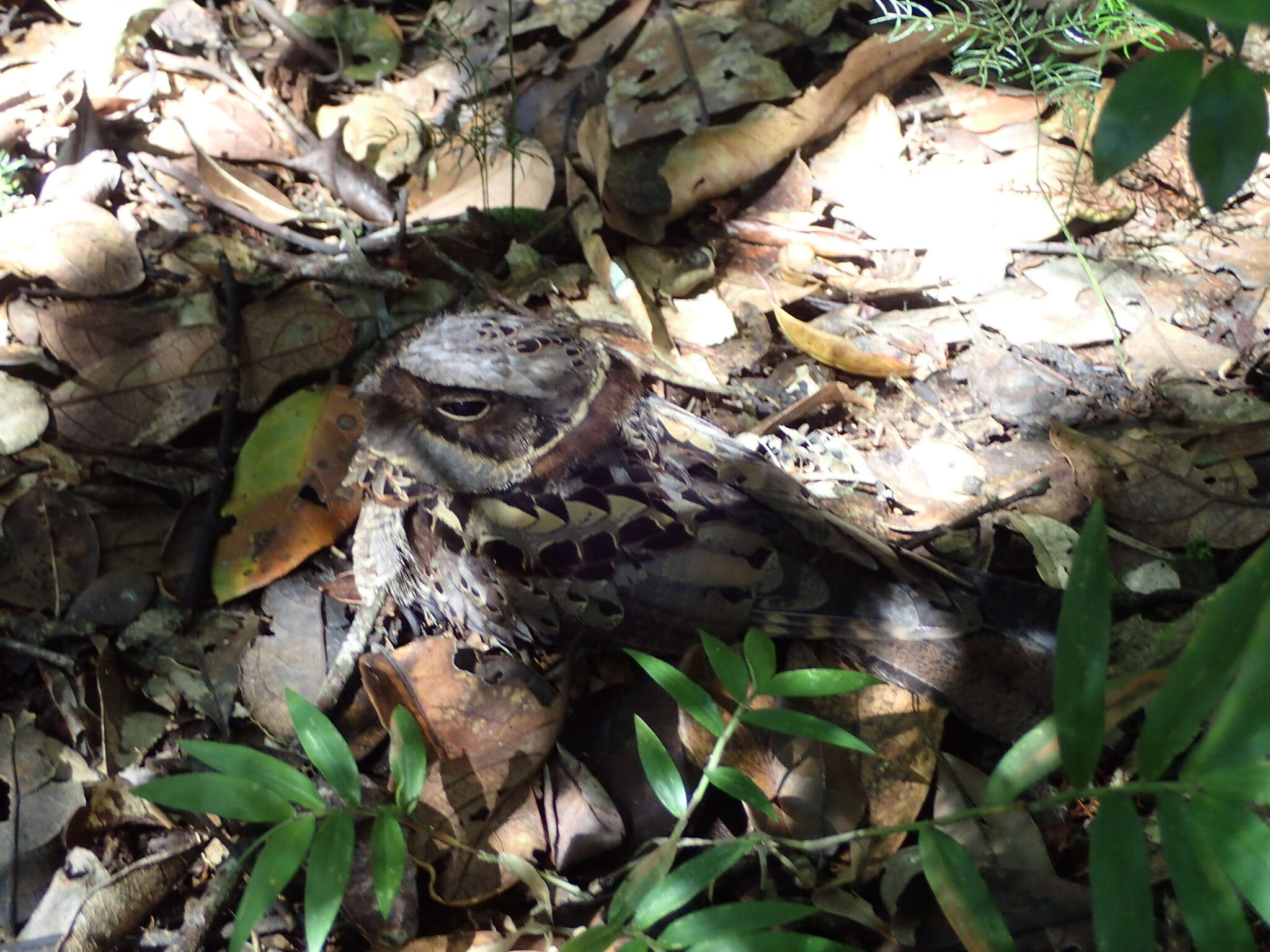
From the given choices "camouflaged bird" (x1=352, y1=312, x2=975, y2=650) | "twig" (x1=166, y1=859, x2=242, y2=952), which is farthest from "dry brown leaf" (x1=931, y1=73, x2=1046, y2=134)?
"twig" (x1=166, y1=859, x2=242, y2=952)

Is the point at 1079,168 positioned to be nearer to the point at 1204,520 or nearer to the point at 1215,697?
the point at 1204,520

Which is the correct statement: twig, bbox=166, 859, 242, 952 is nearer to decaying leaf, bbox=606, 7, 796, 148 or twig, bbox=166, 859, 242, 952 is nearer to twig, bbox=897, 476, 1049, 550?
twig, bbox=897, 476, 1049, 550

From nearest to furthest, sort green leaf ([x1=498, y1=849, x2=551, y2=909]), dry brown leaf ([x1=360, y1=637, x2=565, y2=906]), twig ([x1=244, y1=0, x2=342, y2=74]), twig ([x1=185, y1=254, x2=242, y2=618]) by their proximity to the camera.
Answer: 1. green leaf ([x1=498, y1=849, x2=551, y2=909])
2. dry brown leaf ([x1=360, y1=637, x2=565, y2=906])
3. twig ([x1=185, y1=254, x2=242, y2=618])
4. twig ([x1=244, y1=0, x2=342, y2=74])

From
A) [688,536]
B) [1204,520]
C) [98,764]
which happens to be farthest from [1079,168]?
[98,764]

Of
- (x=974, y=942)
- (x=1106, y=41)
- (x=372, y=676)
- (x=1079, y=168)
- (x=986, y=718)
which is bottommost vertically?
(x=372, y=676)

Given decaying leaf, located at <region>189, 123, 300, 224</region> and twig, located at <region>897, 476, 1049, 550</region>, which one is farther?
decaying leaf, located at <region>189, 123, 300, 224</region>

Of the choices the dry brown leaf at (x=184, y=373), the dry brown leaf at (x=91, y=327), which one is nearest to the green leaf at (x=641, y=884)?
the dry brown leaf at (x=184, y=373)

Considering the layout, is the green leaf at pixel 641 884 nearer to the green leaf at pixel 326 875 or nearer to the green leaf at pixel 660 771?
the green leaf at pixel 660 771
